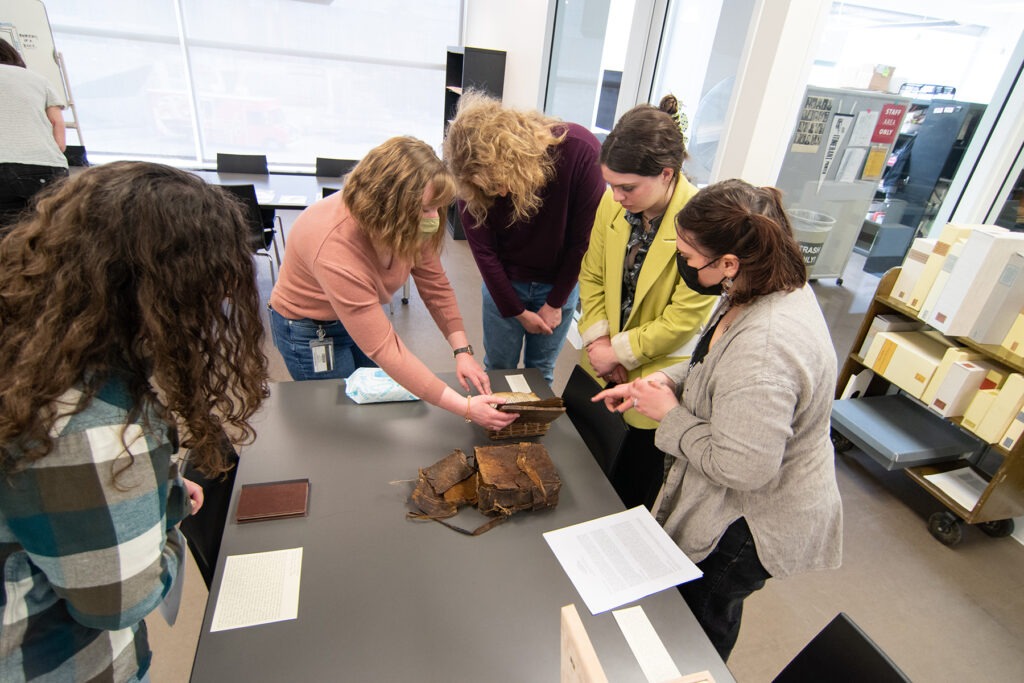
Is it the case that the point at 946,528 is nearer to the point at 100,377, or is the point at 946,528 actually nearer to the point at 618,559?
the point at 618,559

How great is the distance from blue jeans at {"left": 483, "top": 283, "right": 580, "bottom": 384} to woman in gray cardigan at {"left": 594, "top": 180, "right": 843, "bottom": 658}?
3.12ft

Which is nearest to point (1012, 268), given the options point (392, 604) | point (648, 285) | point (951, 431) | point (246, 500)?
point (951, 431)

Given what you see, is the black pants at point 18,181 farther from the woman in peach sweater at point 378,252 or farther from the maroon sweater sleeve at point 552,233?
the maroon sweater sleeve at point 552,233

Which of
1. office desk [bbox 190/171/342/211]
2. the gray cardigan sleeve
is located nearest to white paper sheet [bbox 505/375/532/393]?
the gray cardigan sleeve

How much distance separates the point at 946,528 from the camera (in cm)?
237

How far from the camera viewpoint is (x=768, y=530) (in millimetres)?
1208

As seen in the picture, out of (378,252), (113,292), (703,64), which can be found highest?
(703,64)

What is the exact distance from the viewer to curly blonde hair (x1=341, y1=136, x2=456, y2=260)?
137 cm

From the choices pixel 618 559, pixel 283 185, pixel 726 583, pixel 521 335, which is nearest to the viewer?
pixel 618 559

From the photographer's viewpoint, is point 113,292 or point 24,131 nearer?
point 113,292

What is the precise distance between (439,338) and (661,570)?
2.80 metres

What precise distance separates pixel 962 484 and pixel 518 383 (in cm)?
216


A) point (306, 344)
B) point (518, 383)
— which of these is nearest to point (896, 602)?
point (518, 383)

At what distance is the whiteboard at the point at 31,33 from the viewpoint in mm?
4457
